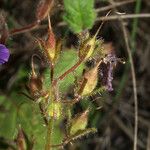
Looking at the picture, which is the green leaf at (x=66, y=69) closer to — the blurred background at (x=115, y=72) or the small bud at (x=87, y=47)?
the small bud at (x=87, y=47)

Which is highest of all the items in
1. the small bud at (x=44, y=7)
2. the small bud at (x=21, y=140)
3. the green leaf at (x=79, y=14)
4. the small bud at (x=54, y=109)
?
the small bud at (x=44, y=7)

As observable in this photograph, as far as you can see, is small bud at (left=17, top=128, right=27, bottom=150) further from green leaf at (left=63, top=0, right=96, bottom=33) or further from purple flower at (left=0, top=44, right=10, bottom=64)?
green leaf at (left=63, top=0, right=96, bottom=33)

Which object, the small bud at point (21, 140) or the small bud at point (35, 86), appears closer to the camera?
the small bud at point (35, 86)

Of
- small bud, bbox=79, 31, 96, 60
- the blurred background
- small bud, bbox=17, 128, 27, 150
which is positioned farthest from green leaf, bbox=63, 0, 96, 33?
the blurred background

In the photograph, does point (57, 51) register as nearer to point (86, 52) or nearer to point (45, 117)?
point (86, 52)

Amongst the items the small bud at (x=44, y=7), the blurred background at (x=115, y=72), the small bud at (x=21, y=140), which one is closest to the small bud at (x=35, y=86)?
the small bud at (x=21, y=140)

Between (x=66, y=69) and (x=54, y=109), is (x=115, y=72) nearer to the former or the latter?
(x=66, y=69)

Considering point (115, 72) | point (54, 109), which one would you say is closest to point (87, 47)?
point (54, 109)
